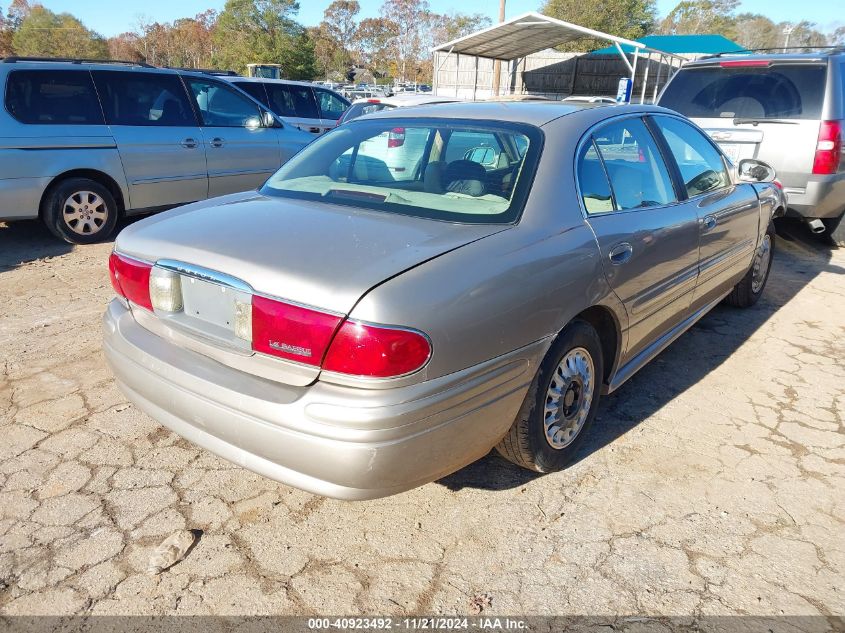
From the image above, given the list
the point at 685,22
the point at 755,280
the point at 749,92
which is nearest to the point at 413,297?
the point at 755,280

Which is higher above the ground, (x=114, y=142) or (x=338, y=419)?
(x=114, y=142)

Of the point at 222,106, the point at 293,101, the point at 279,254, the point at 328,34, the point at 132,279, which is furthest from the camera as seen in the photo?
the point at 328,34

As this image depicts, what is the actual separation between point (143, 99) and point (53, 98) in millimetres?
896

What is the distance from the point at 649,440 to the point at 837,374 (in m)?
1.72

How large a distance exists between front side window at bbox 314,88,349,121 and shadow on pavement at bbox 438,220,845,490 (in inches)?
306

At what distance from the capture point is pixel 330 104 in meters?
11.4

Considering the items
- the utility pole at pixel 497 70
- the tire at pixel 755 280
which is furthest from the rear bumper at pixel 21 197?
the utility pole at pixel 497 70

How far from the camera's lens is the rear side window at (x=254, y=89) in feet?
33.2

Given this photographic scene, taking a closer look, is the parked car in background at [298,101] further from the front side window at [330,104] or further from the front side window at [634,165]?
the front side window at [634,165]

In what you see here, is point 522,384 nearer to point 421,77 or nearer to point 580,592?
point 580,592

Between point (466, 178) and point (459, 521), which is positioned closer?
point (459, 521)

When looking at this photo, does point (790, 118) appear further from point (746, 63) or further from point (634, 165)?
point (634, 165)

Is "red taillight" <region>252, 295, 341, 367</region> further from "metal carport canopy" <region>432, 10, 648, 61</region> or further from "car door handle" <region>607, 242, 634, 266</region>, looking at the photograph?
"metal carport canopy" <region>432, 10, 648, 61</region>

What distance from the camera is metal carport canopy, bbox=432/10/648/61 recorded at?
637 inches
